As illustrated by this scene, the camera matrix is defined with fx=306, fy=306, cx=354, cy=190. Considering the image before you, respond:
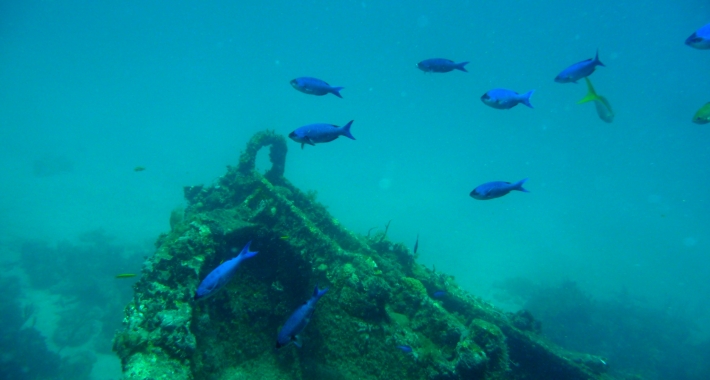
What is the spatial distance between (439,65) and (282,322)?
17.9ft

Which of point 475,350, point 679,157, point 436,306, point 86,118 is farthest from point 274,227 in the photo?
point 86,118

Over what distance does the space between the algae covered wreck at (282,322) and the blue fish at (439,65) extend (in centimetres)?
410

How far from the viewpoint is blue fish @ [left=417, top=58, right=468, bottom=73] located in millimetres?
5902

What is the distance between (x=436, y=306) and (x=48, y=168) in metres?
64.0

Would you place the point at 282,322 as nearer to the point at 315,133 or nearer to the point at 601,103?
the point at 315,133

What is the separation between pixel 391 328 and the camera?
500 centimetres

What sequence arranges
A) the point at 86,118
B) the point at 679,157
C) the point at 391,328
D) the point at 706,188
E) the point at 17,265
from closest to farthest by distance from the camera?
the point at 391,328
the point at 17,265
the point at 679,157
the point at 706,188
the point at 86,118

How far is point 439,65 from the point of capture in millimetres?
5949

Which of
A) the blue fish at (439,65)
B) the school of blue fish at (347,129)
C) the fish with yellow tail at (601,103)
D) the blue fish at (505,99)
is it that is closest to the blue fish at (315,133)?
the school of blue fish at (347,129)

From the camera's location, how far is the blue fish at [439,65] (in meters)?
5.90

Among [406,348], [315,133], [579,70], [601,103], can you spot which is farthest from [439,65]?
[406,348]

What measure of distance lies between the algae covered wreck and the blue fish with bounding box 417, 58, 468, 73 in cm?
410

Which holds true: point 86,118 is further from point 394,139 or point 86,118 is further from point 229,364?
point 229,364

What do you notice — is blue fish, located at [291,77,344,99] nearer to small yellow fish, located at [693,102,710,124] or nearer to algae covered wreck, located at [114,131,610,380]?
algae covered wreck, located at [114,131,610,380]
